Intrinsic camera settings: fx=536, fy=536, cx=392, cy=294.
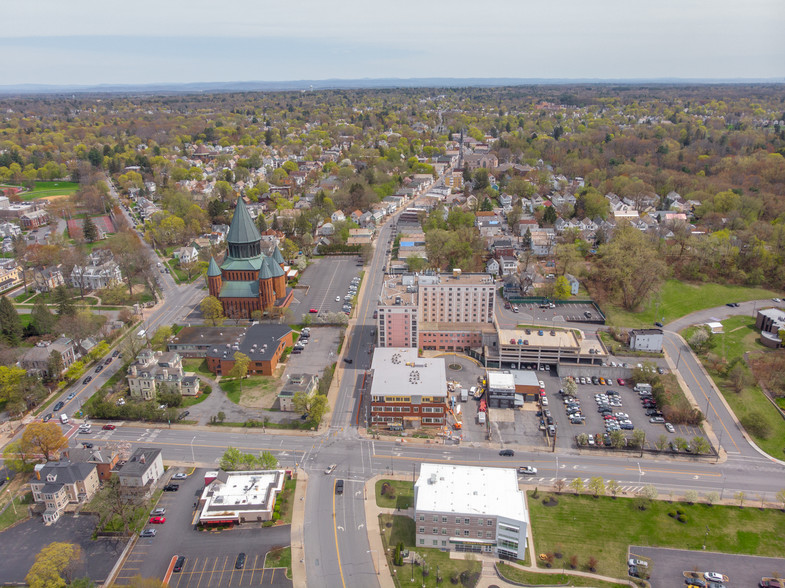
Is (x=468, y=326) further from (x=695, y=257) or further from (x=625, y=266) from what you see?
(x=695, y=257)

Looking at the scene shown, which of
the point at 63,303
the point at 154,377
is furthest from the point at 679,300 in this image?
the point at 63,303

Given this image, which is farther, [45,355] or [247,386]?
[45,355]

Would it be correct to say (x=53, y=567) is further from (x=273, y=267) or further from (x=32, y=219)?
(x=32, y=219)

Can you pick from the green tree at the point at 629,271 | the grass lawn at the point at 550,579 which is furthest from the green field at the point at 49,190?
the grass lawn at the point at 550,579

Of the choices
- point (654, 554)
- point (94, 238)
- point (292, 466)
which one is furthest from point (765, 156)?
point (94, 238)

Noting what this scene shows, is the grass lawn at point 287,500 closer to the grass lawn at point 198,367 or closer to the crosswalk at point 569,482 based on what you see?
the crosswalk at point 569,482

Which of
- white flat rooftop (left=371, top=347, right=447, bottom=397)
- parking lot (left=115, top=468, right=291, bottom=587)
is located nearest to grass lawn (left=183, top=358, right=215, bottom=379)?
white flat rooftop (left=371, top=347, right=447, bottom=397)
